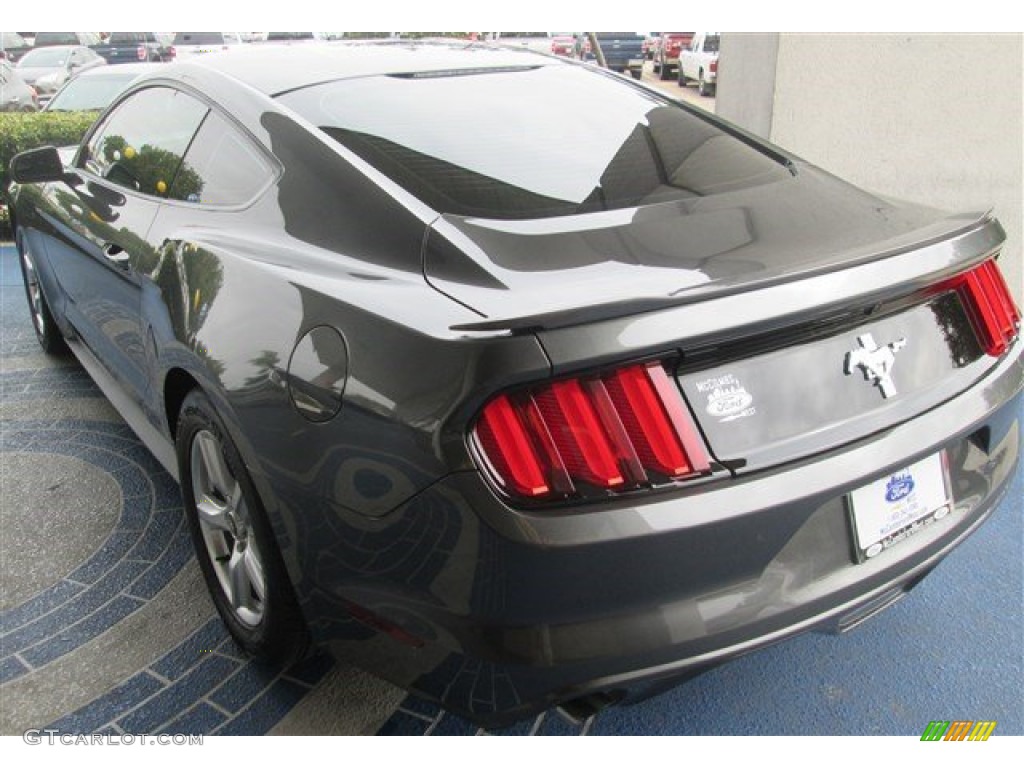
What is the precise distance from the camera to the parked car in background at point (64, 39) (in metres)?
23.0

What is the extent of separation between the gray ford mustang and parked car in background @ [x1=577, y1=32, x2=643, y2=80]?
22.5 m

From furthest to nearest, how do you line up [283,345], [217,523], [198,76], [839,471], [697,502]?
[198,76] → [217,523] → [283,345] → [839,471] → [697,502]

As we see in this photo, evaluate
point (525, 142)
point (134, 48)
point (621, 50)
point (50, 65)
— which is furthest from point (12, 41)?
point (525, 142)

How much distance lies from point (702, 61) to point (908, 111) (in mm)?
17179

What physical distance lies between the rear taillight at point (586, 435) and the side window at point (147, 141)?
5.59 feet

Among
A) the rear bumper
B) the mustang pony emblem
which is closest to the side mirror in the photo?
the rear bumper

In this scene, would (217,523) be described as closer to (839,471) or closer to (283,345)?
(283,345)

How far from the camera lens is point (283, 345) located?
200 centimetres

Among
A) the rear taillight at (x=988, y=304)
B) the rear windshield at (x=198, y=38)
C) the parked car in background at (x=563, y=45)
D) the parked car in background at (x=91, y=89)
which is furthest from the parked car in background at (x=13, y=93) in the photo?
the rear taillight at (x=988, y=304)

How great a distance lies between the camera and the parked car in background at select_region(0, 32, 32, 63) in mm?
23219

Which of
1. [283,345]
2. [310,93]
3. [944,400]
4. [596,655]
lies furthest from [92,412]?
[944,400]

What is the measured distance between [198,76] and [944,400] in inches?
93.3

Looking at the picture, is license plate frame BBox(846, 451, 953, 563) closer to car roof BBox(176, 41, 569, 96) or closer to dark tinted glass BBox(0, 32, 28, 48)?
car roof BBox(176, 41, 569, 96)

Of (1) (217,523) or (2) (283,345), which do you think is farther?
(1) (217,523)
